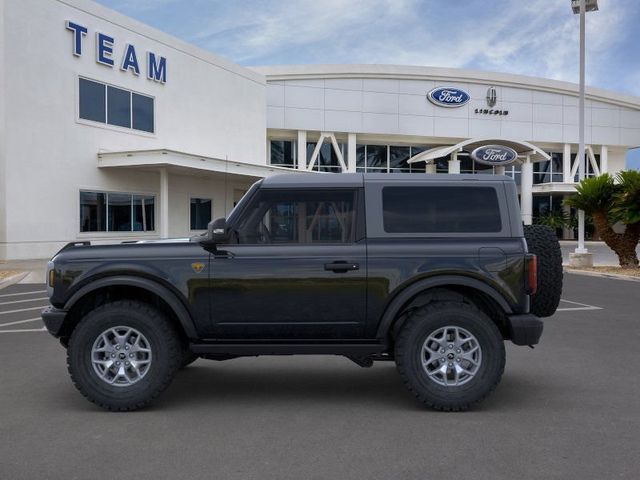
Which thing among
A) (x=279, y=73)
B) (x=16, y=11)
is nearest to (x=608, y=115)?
(x=279, y=73)

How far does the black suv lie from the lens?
5.09 m

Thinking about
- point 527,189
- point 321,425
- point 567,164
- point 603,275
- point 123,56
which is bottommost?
point 321,425

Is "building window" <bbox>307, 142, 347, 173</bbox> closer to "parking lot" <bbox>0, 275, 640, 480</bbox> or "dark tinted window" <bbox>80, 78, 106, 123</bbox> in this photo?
"dark tinted window" <bbox>80, 78, 106, 123</bbox>

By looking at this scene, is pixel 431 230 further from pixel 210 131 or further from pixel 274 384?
pixel 210 131

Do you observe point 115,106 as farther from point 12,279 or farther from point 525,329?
point 525,329

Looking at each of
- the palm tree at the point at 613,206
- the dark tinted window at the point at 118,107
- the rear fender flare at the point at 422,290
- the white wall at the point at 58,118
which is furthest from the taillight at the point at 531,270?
the dark tinted window at the point at 118,107

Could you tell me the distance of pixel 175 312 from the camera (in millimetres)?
5109

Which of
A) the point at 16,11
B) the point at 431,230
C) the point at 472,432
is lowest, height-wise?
the point at 472,432

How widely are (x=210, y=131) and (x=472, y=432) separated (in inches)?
1098

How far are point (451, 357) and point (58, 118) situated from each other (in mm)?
21094

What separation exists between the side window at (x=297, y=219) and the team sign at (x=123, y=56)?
68.3 feet

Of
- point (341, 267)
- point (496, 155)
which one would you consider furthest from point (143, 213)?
point (341, 267)

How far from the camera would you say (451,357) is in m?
5.11

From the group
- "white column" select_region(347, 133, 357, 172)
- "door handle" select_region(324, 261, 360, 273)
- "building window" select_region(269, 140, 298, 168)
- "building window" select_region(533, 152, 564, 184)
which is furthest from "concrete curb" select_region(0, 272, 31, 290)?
"building window" select_region(533, 152, 564, 184)
